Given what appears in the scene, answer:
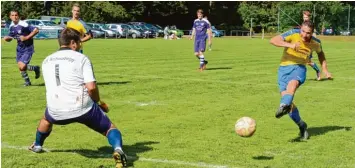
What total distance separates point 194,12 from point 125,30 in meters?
23.8

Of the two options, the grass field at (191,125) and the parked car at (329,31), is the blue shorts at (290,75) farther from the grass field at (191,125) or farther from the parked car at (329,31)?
the parked car at (329,31)

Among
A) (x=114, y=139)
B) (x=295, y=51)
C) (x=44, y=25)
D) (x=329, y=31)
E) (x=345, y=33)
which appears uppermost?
(x=295, y=51)

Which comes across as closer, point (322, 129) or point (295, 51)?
point (295, 51)

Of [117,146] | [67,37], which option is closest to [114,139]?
[117,146]

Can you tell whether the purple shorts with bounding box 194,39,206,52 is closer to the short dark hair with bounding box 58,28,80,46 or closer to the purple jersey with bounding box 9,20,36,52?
the purple jersey with bounding box 9,20,36,52

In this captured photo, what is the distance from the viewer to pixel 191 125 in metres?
9.78

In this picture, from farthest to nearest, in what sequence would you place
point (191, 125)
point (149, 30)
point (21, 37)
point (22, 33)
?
point (149, 30)
point (22, 33)
point (21, 37)
point (191, 125)

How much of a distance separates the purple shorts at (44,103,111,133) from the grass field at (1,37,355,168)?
471 millimetres

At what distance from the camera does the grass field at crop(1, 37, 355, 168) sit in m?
7.36

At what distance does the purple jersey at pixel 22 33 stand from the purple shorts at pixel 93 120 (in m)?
8.11

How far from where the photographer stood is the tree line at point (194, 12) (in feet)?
213

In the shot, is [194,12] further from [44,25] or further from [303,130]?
[303,130]

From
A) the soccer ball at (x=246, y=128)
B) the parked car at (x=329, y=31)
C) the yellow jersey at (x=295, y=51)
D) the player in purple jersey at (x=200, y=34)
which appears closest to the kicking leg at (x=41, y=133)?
the soccer ball at (x=246, y=128)

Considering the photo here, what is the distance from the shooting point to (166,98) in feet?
42.8
